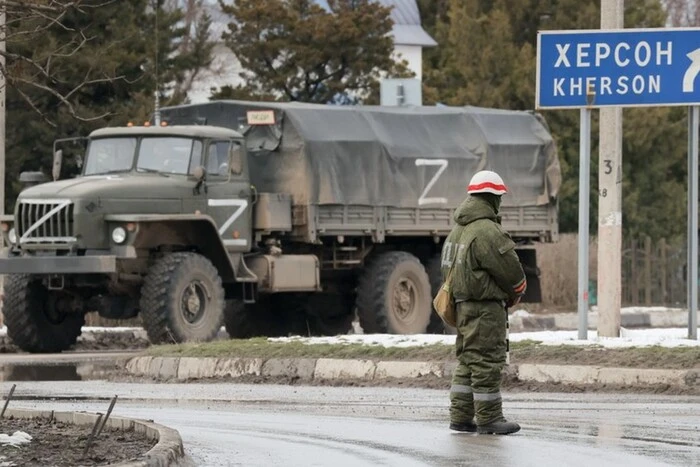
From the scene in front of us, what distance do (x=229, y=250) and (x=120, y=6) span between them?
11.5 metres

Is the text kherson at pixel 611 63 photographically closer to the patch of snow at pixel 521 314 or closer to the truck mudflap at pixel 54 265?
the truck mudflap at pixel 54 265

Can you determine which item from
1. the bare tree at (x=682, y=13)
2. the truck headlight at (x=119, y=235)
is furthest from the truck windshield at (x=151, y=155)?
the bare tree at (x=682, y=13)

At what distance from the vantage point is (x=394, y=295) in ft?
83.9

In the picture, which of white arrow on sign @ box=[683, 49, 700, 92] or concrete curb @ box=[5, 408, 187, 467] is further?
white arrow on sign @ box=[683, 49, 700, 92]

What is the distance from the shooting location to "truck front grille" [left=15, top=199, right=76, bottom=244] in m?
22.0

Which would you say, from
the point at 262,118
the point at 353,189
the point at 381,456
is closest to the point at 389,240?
the point at 353,189

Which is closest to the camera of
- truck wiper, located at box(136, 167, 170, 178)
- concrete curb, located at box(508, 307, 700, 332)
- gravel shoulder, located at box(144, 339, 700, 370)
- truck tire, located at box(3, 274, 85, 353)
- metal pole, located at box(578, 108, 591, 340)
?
gravel shoulder, located at box(144, 339, 700, 370)

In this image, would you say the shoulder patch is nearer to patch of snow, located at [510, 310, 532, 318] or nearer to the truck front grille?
the truck front grille

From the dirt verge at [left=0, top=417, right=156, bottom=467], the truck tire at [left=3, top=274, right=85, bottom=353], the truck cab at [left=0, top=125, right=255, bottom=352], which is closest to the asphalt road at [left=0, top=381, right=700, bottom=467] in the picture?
the dirt verge at [left=0, top=417, right=156, bottom=467]

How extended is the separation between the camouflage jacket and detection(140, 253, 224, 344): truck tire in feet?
35.1

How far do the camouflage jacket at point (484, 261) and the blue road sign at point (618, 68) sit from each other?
18.6 ft

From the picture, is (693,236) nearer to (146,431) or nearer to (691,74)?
(691,74)

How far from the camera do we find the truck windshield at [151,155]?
2333 centimetres

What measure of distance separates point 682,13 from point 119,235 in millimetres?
63178
